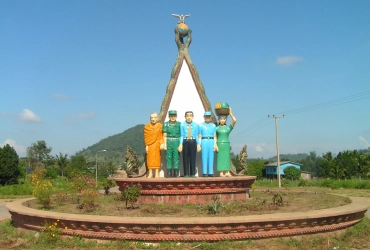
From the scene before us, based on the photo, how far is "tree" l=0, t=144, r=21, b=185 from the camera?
3166cm

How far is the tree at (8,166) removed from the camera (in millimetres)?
31659

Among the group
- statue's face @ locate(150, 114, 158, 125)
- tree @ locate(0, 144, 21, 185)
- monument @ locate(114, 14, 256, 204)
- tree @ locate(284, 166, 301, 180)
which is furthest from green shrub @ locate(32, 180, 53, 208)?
tree @ locate(284, 166, 301, 180)

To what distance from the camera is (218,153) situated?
380 inches

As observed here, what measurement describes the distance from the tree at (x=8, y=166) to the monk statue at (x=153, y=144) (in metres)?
26.9

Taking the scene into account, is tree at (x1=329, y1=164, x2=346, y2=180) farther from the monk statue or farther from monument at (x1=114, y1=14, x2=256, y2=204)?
the monk statue

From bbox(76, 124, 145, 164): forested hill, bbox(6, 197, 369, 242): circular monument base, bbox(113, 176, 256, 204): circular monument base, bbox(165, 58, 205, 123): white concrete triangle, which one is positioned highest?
bbox(76, 124, 145, 164): forested hill

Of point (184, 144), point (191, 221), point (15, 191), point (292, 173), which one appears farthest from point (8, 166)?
point (191, 221)

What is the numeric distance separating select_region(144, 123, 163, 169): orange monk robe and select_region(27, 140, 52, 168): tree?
41376 millimetres

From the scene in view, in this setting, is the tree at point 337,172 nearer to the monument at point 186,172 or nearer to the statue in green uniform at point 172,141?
the monument at point 186,172

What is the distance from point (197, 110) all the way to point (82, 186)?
399cm

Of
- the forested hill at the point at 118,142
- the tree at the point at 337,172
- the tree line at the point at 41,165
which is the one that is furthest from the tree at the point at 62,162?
the forested hill at the point at 118,142

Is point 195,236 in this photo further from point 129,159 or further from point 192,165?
point 129,159

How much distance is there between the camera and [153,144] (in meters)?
9.50

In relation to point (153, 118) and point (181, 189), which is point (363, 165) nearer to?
point (153, 118)
